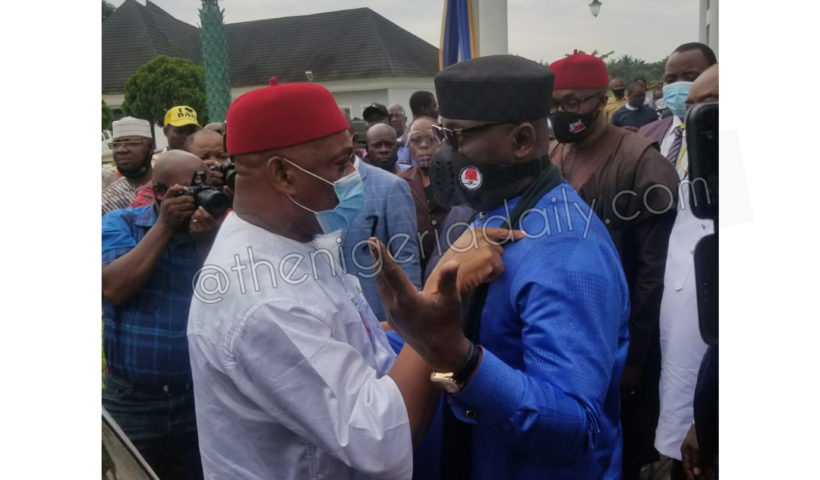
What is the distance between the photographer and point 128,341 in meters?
2.45

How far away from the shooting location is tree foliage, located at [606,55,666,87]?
2.54 m

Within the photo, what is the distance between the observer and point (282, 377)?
1.39 m

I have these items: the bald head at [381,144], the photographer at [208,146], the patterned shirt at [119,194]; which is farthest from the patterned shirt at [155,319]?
the bald head at [381,144]

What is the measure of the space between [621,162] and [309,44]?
127 centimetres

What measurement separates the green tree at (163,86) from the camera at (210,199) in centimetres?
64

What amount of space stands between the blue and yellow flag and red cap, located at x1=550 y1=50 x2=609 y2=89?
32 cm

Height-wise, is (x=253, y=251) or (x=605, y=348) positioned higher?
(x=253, y=251)

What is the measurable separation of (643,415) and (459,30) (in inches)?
66.0

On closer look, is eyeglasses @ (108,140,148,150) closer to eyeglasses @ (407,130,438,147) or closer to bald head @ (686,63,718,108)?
eyeglasses @ (407,130,438,147)

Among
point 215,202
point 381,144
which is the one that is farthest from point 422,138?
point 215,202

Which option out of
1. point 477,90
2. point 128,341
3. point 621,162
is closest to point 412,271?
point 621,162

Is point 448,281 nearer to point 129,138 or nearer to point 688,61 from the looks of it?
point 688,61

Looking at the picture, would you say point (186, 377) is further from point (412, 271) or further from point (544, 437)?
point (544, 437)

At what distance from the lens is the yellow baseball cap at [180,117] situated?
11.7ft
